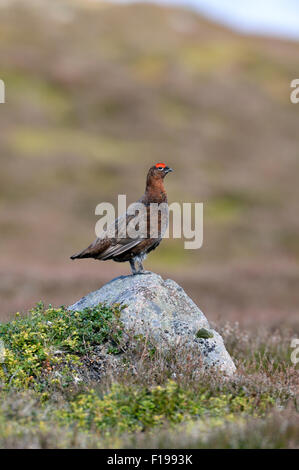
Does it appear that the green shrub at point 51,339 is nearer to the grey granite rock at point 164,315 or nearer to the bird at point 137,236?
the grey granite rock at point 164,315

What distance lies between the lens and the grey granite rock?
345 inches

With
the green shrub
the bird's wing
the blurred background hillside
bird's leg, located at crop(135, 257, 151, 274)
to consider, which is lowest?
the green shrub

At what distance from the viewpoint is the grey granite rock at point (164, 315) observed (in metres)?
8.77

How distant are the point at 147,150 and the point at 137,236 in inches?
1416

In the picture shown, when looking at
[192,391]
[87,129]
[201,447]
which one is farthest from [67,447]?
[87,129]

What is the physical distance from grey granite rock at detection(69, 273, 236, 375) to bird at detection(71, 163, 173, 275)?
1.49 ft

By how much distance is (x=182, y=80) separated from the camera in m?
58.9

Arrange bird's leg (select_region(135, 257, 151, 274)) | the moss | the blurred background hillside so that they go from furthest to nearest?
the blurred background hillside, bird's leg (select_region(135, 257, 151, 274)), the moss

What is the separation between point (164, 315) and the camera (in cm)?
900

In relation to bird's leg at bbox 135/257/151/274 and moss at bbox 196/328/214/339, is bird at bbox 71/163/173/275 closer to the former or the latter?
bird's leg at bbox 135/257/151/274

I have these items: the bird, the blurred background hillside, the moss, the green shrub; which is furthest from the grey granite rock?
the blurred background hillside

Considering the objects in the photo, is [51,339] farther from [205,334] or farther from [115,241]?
[205,334]

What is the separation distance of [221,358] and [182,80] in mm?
52451
